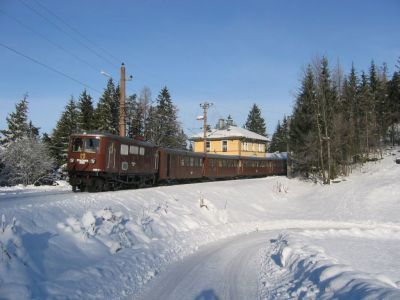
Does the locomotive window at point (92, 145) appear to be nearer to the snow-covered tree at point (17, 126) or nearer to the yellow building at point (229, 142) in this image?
the snow-covered tree at point (17, 126)

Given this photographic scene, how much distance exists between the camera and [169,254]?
1148cm

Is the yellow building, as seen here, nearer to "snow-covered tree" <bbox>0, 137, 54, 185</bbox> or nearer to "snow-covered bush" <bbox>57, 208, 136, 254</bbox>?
"snow-covered tree" <bbox>0, 137, 54, 185</bbox>

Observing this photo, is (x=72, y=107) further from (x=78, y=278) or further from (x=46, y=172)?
(x=78, y=278)

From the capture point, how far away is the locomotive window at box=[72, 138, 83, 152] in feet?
60.5

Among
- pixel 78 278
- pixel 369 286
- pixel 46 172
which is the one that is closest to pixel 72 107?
pixel 46 172

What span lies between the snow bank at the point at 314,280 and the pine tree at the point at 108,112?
3545 centimetres

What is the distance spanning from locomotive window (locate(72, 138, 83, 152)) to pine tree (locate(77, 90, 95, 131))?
28.3 m

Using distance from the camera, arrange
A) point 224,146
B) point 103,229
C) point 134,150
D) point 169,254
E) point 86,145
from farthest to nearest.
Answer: point 224,146 < point 134,150 < point 86,145 < point 169,254 < point 103,229

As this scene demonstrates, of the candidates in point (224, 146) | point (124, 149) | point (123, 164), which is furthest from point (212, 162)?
point (224, 146)

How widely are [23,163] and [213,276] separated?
30555 millimetres

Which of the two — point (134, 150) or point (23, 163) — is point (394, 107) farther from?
point (23, 163)

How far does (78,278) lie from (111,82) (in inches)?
1742

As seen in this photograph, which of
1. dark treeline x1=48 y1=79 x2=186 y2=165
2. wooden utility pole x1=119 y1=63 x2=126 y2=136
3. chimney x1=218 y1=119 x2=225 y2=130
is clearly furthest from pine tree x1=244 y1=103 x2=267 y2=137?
wooden utility pole x1=119 y1=63 x2=126 y2=136

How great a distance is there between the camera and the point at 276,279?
9148 millimetres
